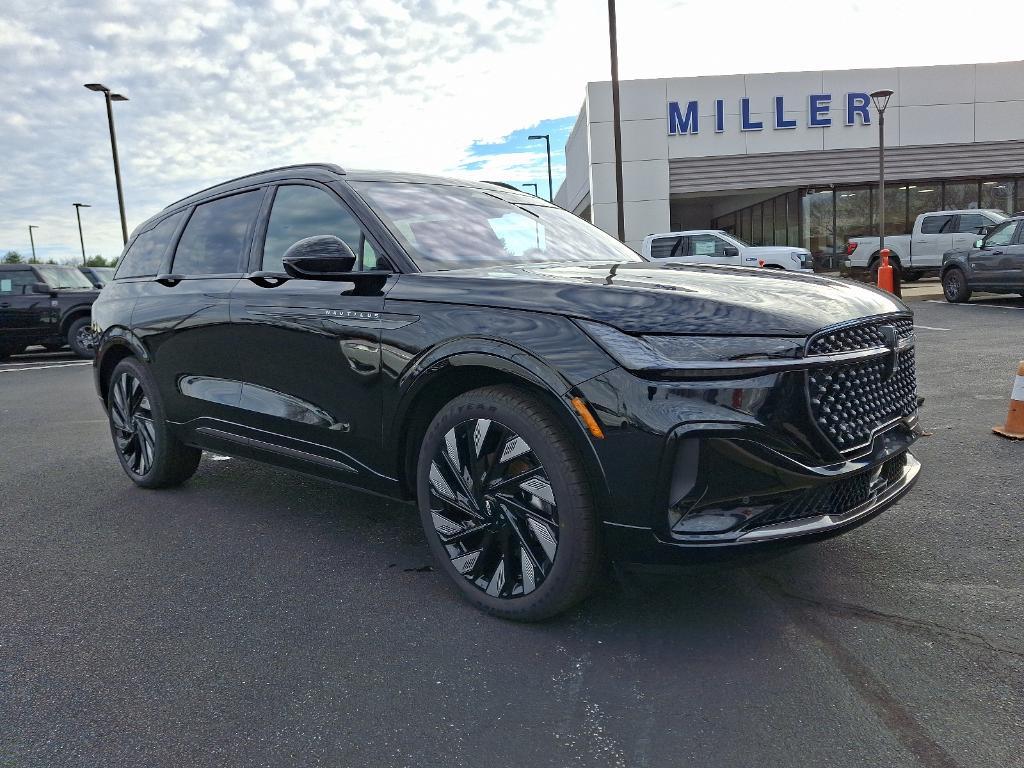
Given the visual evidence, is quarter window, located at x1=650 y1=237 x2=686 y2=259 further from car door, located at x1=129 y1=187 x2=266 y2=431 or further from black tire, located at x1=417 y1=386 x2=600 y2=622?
black tire, located at x1=417 y1=386 x2=600 y2=622

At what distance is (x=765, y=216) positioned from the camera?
1353 inches

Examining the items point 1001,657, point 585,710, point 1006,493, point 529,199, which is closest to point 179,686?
point 585,710

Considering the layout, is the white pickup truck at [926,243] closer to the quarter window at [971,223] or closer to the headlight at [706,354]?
the quarter window at [971,223]

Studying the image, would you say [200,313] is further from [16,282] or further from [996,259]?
[996,259]

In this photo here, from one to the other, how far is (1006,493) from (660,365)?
8.97 ft

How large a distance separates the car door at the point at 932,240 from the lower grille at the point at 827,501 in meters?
22.2

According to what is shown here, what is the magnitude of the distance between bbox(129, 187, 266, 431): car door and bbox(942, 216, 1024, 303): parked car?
1452 centimetres

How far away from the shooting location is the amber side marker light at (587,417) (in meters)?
2.50

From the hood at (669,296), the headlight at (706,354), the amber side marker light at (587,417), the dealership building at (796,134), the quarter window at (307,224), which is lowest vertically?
the amber side marker light at (587,417)

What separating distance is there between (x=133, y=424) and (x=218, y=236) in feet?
4.59

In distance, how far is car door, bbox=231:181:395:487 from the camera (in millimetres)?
3275

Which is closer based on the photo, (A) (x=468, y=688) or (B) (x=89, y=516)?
(A) (x=468, y=688)

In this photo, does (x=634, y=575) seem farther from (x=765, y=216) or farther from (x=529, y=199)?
(x=765, y=216)

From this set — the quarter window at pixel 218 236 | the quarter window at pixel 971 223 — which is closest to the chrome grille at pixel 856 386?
the quarter window at pixel 218 236
